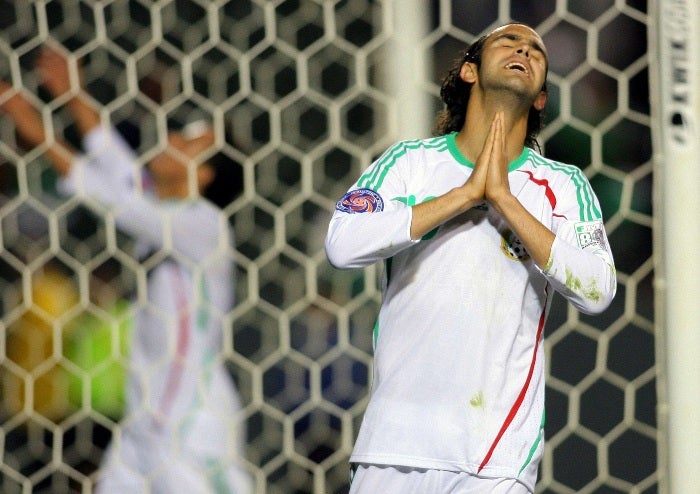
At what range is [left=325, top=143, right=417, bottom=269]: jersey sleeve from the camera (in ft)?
3.69

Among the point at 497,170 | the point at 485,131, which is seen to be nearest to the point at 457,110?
the point at 485,131

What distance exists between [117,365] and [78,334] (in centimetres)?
10

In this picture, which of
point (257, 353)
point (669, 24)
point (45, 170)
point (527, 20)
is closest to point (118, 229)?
point (45, 170)

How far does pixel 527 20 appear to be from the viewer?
1940 millimetres

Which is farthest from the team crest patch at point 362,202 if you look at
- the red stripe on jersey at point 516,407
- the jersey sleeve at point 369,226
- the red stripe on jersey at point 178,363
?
the red stripe on jersey at point 178,363

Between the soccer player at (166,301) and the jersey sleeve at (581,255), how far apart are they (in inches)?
34.3

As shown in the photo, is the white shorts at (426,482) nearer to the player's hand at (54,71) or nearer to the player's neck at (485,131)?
the player's neck at (485,131)

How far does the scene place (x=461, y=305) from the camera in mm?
1183

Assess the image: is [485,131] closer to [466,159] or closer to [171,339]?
[466,159]

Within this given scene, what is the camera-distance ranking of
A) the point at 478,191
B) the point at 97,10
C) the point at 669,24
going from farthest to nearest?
1. the point at 97,10
2. the point at 669,24
3. the point at 478,191

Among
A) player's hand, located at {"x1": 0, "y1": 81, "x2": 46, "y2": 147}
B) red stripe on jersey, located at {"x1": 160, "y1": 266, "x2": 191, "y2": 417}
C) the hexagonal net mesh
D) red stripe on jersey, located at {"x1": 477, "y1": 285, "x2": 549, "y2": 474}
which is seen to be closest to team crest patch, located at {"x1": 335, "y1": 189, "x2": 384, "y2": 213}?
red stripe on jersey, located at {"x1": 477, "y1": 285, "x2": 549, "y2": 474}

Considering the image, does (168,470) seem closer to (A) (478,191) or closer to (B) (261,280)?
(B) (261,280)

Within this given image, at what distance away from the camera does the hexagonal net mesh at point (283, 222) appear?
1.93 meters

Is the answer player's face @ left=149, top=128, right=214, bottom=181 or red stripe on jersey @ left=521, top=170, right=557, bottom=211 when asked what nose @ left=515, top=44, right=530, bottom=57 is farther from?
player's face @ left=149, top=128, right=214, bottom=181
